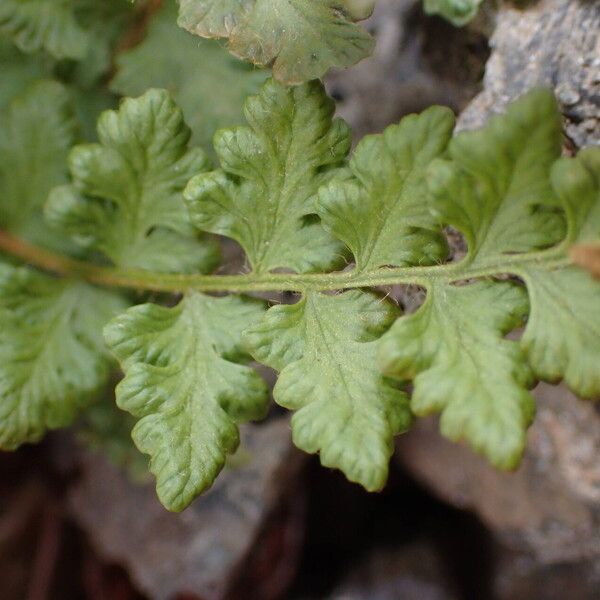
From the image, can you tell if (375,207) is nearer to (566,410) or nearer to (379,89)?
(379,89)

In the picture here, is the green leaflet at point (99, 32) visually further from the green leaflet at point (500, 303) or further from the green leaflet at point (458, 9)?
the green leaflet at point (500, 303)

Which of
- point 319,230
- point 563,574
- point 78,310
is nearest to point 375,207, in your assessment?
point 319,230

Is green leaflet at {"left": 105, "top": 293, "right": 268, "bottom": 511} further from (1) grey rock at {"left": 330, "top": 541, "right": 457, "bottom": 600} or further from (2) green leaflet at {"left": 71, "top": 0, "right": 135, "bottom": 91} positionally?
(1) grey rock at {"left": 330, "top": 541, "right": 457, "bottom": 600}

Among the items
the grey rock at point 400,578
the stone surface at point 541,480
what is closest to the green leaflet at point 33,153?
the stone surface at point 541,480

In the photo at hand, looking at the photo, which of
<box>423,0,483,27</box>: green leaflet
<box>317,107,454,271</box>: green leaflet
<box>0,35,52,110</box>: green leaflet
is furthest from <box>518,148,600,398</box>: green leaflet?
<box>0,35,52,110</box>: green leaflet

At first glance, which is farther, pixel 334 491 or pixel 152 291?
pixel 334 491

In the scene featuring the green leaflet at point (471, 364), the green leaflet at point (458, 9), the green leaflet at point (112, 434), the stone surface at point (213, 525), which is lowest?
the stone surface at point (213, 525)
